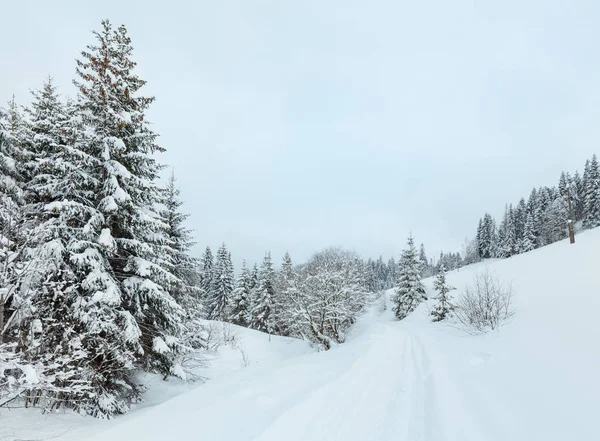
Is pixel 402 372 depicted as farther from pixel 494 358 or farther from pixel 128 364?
pixel 128 364

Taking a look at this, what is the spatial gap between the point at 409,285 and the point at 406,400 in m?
36.1

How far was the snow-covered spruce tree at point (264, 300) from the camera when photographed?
3650 centimetres

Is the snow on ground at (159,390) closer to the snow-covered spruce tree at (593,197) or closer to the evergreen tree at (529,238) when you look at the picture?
the snow-covered spruce tree at (593,197)

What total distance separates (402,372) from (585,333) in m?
4.95

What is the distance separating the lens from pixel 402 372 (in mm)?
8148

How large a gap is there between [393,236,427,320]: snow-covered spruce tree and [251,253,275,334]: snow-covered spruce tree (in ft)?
58.9

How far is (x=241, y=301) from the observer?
3906cm

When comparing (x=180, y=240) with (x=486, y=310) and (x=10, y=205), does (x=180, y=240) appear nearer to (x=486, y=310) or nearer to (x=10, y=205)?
(x=10, y=205)

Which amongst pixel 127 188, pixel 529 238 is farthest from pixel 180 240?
pixel 529 238

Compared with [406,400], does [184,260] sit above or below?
above

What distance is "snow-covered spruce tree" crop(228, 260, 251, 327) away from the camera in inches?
1511

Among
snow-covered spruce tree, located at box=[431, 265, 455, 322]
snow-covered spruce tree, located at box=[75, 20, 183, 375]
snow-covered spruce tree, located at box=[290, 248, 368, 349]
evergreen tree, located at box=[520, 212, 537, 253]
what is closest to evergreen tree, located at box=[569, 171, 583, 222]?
evergreen tree, located at box=[520, 212, 537, 253]

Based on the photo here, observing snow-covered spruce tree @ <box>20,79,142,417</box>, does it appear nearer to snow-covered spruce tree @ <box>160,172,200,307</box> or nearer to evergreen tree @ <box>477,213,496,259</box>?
snow-covered spruce tree @ <box>160,172,200,307</box>

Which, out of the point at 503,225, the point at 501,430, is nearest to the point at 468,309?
the point at 501,430
